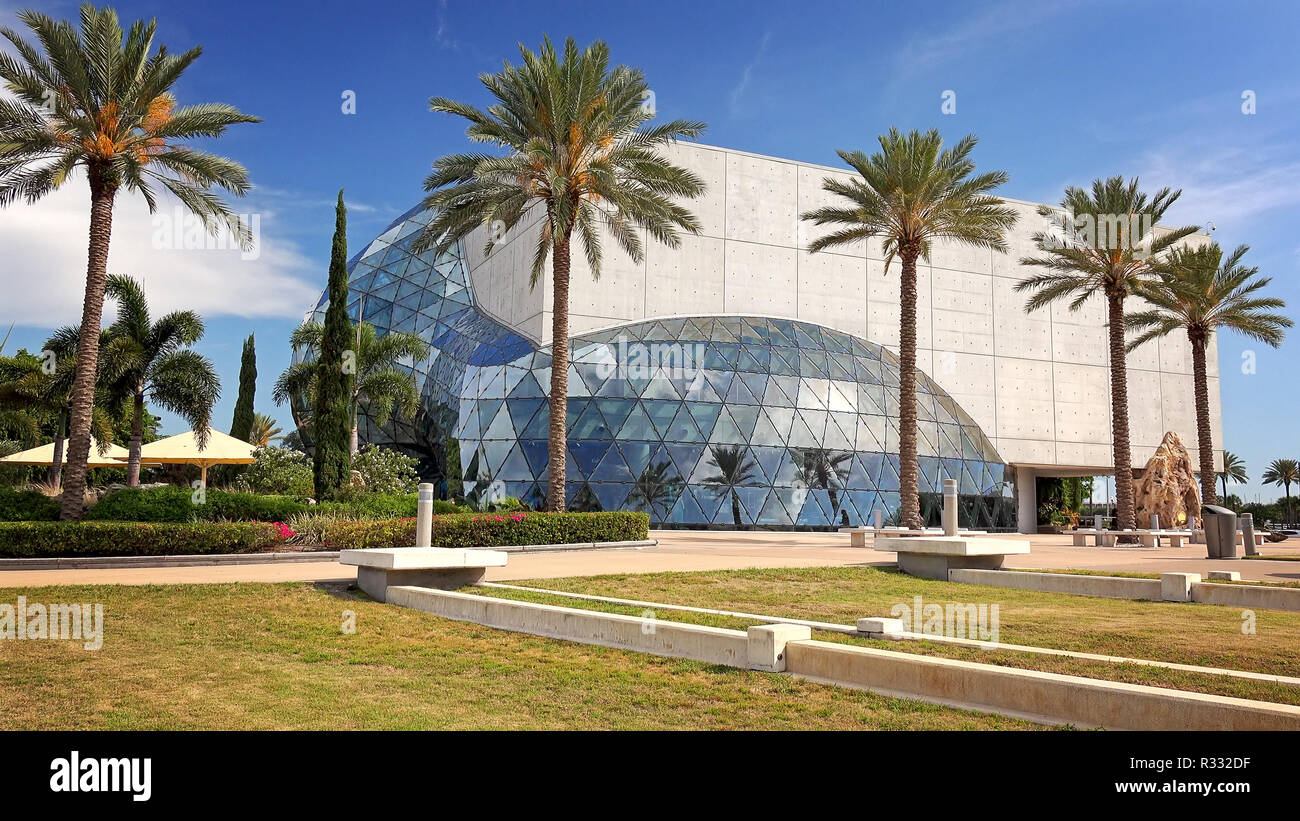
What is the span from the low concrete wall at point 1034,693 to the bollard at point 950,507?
29.0ft

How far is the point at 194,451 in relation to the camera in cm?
3072

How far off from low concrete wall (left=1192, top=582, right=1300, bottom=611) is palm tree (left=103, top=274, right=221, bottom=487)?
26316mm

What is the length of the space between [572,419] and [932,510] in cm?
1578

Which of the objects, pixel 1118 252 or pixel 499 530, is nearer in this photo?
pixel 499 530

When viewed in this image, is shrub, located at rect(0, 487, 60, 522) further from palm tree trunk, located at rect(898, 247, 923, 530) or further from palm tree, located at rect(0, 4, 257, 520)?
palm tree trunk, located at rect(898, 247, 923, 530)

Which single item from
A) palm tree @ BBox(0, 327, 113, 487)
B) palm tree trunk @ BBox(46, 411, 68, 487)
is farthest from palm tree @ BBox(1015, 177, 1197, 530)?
palm tree trunk @ BBox(46, 411, 68, 487)

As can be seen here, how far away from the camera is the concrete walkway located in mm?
14320

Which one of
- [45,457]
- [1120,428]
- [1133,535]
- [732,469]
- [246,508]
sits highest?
[1120,428]

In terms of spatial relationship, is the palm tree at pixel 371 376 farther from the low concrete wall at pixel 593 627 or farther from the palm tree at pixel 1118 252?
the palm tree at pixel 1118 252

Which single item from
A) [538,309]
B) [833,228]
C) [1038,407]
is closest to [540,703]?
[538,309]

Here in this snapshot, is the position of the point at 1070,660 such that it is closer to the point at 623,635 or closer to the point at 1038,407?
the point at 623,635

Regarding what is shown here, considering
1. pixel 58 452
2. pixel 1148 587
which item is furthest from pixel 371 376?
pixel 1148 587

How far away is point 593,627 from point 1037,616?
18.7 feet

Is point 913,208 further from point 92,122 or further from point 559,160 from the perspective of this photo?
point 92,122
